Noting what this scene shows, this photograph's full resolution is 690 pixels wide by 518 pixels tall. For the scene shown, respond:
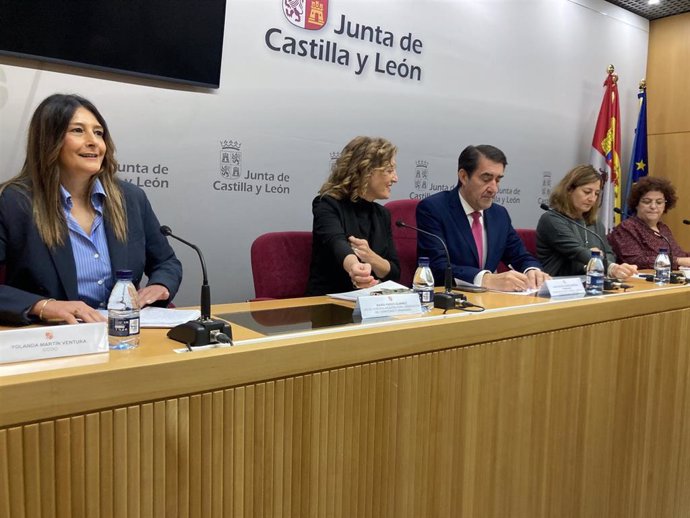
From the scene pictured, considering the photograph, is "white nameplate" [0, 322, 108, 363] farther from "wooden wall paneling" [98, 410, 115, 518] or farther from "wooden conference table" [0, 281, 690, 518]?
"wooden wall paneling" [98, 410, 115, 518]

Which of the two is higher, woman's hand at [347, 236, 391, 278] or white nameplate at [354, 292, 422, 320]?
woman's hand at [347, 236, 391, 278]

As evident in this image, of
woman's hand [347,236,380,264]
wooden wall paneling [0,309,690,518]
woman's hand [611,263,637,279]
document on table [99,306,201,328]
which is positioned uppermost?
woman's hand [347,236,380,264]

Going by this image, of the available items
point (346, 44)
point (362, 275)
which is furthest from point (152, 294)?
point (346, 44)

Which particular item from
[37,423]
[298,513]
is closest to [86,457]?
[37,423]

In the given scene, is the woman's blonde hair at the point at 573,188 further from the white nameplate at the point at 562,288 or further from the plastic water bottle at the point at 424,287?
the plastic water bottle at the point at 424,287

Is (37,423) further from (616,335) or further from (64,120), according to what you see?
(616,335)

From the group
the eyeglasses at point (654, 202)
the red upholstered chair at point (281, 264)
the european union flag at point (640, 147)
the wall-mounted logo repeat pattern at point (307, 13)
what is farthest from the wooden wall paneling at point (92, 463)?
the european union flag at point (640, 147)

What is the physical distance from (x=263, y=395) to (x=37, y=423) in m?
0.39

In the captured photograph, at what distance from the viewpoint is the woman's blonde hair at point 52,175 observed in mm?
1672

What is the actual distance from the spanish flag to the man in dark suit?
2294 mm

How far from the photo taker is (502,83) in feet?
13.9

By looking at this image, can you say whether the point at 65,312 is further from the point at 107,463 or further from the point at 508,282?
the point at 508,282

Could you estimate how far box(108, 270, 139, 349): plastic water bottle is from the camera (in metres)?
1.17

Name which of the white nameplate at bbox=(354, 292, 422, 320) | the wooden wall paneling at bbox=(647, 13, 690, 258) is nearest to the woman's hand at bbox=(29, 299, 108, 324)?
the white nameplate at bbox=(354, 292, 422, 320)
